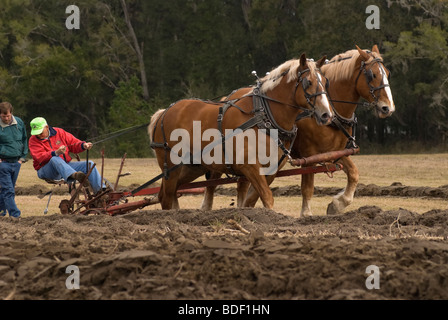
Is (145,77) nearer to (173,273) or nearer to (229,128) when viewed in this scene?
(229,128)

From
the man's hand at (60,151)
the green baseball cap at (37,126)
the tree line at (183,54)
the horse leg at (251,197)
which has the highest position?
the tree line at (183,54)

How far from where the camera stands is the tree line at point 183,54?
37.4m

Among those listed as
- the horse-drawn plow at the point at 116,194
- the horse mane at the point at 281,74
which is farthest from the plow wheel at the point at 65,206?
the horse mane at the point at 281,74

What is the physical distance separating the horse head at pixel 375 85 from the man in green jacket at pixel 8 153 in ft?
16.3

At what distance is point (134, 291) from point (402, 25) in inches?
1304

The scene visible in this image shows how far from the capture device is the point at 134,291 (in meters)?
6.34

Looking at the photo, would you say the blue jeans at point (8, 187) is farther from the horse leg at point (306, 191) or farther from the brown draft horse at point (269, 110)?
the horse leg at point (306, 191)

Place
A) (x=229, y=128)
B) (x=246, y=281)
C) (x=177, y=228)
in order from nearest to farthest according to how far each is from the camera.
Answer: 1. (x=246, y=281)
2. (x=177, y=228)
3. (x=229, y=128)

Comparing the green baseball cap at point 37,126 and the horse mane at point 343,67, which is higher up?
the horse mane at point 343,67

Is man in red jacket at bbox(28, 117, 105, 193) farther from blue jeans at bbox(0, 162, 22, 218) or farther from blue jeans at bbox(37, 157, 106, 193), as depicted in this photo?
blue jeans at bbox(0, 162, 22, 218)

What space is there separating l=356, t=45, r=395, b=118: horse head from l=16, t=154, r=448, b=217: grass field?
8.14ft

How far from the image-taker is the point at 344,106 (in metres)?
12.0

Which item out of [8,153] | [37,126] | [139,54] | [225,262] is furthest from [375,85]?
[139,54]
